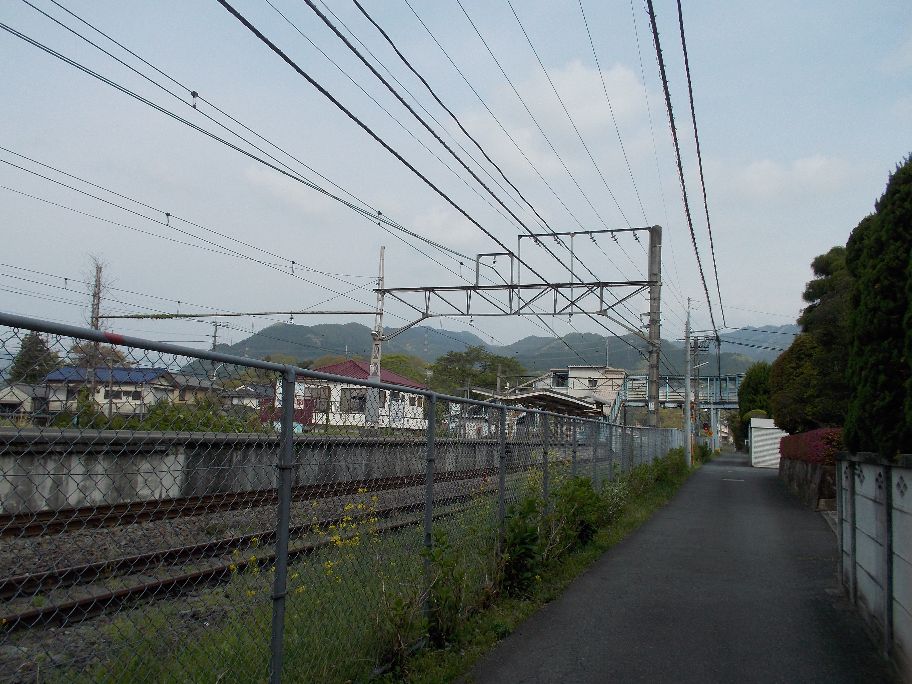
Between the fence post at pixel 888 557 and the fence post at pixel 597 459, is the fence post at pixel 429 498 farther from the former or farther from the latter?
the fence post at pixel 597 459

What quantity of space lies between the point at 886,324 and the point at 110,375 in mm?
5285

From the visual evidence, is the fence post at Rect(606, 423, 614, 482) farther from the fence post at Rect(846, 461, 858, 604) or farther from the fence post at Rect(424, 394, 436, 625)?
the fence post at Rect(424, 394, 436, 625)

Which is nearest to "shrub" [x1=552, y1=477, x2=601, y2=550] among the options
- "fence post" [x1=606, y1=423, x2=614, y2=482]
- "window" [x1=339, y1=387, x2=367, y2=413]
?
"fence post" [x1=606, y1=423, x2=614, y2=482]

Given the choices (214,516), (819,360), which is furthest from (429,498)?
(819,360)

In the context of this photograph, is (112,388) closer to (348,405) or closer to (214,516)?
(214,516)

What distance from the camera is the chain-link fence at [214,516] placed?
8.48ft

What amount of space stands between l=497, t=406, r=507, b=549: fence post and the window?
2451mm

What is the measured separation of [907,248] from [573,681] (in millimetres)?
3828

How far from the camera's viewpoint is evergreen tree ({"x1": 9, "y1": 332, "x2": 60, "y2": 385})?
2367mm

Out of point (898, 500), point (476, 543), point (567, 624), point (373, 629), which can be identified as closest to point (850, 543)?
point (898, 500)

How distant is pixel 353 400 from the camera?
4.41 m

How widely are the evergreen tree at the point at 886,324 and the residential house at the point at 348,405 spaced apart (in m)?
3.31

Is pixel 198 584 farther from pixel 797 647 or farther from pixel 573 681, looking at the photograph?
pixel 797 647

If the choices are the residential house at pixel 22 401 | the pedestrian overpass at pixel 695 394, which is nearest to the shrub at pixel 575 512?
the residential house at pixel 22 401
